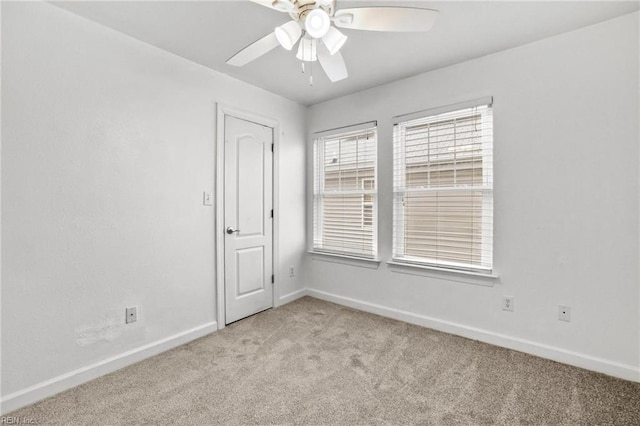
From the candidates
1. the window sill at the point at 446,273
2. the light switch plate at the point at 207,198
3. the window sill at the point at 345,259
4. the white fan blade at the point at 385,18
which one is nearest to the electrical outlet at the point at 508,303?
the window sill at the point at 446,273

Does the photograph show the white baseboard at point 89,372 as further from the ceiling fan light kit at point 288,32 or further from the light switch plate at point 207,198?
the ceiling fan light kit at point 288,32

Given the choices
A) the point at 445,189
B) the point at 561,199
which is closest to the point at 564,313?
the point at 561,199

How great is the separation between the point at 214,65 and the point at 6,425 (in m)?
2.83

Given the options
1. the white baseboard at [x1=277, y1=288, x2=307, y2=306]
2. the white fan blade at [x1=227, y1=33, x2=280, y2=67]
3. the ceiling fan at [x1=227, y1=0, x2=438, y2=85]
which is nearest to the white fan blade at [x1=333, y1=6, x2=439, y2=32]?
the ceiling fan at [x1=227, y1=0, x2=438, y2=85]

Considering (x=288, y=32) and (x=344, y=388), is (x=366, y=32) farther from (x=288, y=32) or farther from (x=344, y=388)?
(x=344, y=388)

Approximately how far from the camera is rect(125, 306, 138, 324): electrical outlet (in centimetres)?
229

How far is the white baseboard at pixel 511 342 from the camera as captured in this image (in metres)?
2.11

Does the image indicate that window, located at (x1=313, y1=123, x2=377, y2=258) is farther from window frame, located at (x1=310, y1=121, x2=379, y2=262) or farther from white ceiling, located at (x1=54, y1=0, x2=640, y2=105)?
white ceiling, located at (x1=54, y1=0, x2=640, y2=105)

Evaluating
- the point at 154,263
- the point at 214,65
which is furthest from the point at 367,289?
the point at 214,65

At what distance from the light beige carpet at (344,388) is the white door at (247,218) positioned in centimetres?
58

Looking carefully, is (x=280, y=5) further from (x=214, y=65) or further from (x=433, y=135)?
(x=433, y=135)

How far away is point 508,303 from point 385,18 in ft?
7.80

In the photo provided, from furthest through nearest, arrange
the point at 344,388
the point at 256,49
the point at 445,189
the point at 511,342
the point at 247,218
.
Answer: the point at 247,218
the point at 445,189
the point at 511,342
the point at 344,388
the point at 256,49

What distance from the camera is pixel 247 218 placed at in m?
3.22
